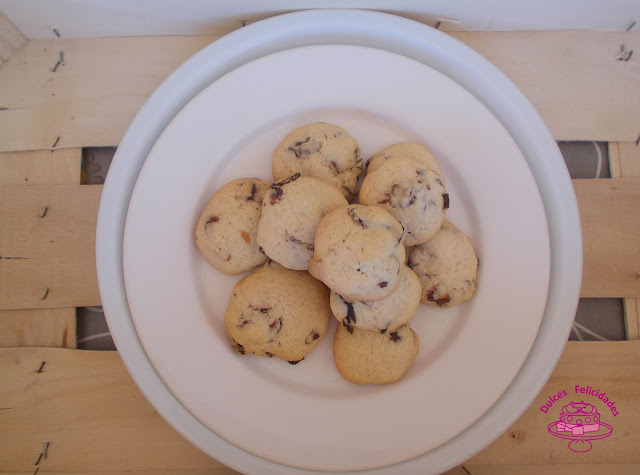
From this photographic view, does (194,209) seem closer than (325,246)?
No

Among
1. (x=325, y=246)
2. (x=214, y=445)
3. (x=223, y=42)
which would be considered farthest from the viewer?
(x=223, y=42)

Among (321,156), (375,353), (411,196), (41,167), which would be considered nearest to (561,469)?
(375,353)

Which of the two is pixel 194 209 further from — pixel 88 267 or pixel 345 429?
pixel 345 429

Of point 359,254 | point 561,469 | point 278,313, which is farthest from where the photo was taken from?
point 561,469

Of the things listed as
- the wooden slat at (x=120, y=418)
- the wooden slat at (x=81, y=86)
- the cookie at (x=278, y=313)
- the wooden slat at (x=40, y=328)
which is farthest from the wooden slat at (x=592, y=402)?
the wooden slat at (x=81, y=86)

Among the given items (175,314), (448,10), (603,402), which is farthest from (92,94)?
(603,402)

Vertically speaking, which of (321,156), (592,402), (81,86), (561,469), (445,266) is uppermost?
(81,86)

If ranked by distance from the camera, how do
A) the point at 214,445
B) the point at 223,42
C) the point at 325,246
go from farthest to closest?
the point at 223,42, the point at 214,445, the point at 325,246

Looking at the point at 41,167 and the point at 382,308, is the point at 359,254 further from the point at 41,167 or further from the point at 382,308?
the point at 41,167
